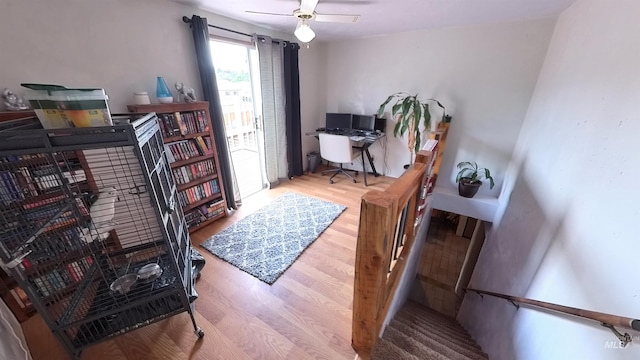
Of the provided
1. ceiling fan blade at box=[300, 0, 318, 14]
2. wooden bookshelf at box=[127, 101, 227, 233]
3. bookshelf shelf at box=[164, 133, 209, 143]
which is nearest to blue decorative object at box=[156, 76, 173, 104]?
wooden bookshelf at box=[127, 101, 227, 233]

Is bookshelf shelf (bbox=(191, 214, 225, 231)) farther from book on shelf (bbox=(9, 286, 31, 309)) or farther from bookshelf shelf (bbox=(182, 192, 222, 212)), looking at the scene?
book on shelf (bbox=(9, 286, 31, 309))

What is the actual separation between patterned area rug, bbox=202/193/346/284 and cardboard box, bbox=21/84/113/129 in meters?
1.46

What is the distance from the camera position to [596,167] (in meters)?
1.07

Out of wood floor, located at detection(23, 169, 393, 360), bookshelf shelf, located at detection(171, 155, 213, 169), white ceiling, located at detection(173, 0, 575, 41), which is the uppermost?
white ceiling, located at detection(173, 0, 575, 41)

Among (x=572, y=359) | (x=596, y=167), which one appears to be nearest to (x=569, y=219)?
(x=596, y=167)

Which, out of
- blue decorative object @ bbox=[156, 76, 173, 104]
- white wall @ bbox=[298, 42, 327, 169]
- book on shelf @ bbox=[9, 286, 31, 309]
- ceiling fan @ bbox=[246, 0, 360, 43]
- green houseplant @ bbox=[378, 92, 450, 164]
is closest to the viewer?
book on shelf @ bbox=[9, 286, 31, 309]

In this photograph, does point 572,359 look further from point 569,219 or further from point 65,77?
point 65,77

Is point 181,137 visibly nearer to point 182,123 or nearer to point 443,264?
point 182,123

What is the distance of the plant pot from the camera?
2.82m

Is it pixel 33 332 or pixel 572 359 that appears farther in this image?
pixel 33 332

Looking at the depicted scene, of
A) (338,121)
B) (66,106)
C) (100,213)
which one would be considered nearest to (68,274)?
(100,213)

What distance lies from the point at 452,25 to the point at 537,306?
3.07m

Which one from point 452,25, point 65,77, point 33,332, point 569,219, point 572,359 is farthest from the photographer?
point 452,25

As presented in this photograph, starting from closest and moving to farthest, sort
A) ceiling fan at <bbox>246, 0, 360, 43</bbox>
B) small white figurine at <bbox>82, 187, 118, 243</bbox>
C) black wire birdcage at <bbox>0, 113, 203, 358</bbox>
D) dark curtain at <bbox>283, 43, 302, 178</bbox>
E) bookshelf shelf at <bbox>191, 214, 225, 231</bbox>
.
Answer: black wire birdcage at <bbox>0, 113, 203, 358</bbox>
small white figurine at <bbox>82, 187, 118, 243</bbox>
ceiling fan at <bbox>246, 0, 360, 43</bbox>
bookshelf shelf at <bbox>191, 214, 225, 231</bbox>
dark curtain at <bbox>283, 43, 302, 178</bbox>
